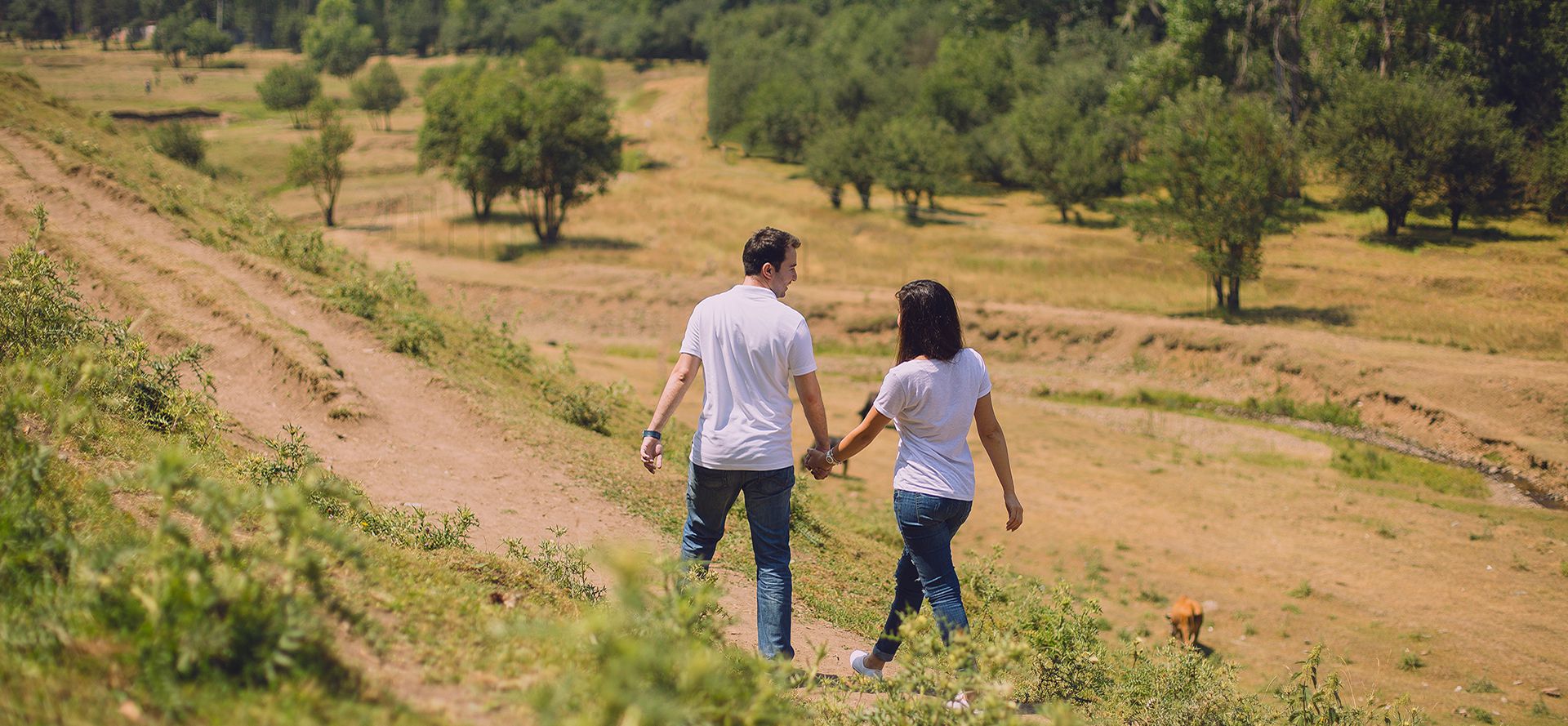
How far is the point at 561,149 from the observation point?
126 feet

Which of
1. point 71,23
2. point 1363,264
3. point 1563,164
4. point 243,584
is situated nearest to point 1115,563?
point 243,584

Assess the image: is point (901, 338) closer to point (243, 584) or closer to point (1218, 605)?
point (243, 584)

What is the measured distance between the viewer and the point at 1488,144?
106ft

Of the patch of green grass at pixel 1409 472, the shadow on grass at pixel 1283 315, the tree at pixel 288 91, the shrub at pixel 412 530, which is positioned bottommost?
the patch of green grass at pixel 1409 472

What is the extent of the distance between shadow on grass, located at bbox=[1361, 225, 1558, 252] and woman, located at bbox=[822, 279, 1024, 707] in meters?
33.2

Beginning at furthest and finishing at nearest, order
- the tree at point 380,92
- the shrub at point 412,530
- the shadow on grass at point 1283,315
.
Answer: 1. the tree at point 380,92
2. the shadow on grass at point 1283,315
3. the shrub at point 412,530

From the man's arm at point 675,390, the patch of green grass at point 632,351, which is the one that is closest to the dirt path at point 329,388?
the man's arm at point 675,390

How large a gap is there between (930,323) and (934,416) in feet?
1.54

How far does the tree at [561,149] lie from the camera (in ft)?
125

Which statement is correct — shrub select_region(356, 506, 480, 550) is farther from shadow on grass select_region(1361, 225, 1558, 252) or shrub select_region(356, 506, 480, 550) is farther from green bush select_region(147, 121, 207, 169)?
green bush select_region(147, 121, 207, 169)

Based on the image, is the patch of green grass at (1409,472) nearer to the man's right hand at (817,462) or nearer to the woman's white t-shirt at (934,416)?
the woman's white t-shirt at (934,416)

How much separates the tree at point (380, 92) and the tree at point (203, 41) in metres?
10.4

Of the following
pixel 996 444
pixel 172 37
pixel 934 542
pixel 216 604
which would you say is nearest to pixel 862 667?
pixel 934 542

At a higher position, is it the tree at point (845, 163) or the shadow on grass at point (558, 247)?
the tree at point (845, 163)
